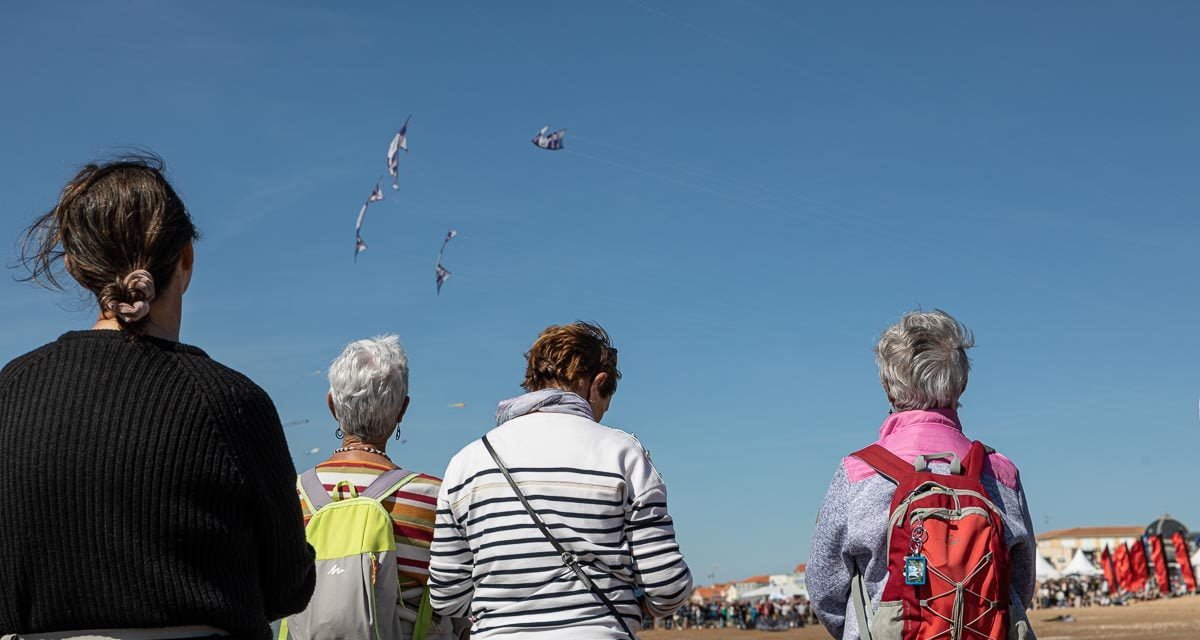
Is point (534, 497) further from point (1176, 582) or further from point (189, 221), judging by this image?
point (1176, 582)

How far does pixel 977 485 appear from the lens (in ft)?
11.2

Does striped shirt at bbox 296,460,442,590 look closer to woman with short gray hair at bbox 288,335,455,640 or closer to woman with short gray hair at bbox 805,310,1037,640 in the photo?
woman with short gray hair at bbox 288,335,455,640

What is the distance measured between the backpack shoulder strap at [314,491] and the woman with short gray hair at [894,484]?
5.21 ft

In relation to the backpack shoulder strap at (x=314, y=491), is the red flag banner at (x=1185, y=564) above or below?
above

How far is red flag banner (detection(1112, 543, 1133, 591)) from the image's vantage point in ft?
192

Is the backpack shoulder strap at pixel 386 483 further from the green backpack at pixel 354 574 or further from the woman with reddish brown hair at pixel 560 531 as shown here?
the woman with reddish brown hair at pixel 560 531

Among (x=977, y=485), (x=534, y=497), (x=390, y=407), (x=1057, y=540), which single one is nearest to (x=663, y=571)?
(x=534, y=497)

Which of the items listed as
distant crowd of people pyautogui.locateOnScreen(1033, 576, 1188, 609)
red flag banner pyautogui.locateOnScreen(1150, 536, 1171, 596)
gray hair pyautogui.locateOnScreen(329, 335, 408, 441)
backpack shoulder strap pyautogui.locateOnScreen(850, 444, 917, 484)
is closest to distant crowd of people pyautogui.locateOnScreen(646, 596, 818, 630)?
distant crowd of people pyautogui.locateOnScreen(1033, 576, 1188, 609)

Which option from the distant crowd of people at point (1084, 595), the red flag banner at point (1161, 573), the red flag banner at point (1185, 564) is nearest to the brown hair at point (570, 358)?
the distant crowd of people at point (1084, 595)

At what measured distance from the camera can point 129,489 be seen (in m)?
2.02

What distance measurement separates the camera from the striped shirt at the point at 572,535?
3230 millimetres

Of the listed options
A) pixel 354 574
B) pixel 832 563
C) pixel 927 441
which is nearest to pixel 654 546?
pixel 832 563

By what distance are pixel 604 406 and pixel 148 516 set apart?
77.0 inches

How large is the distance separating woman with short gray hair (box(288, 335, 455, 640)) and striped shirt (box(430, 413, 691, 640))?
50cm
